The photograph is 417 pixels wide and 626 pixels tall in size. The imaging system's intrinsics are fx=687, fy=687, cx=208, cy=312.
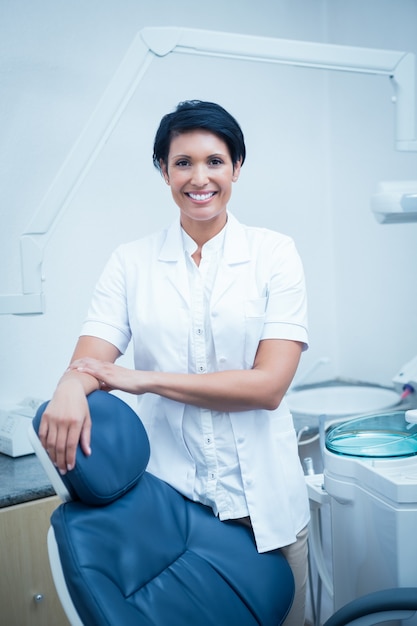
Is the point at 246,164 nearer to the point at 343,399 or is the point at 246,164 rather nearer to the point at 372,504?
the point at 343,399

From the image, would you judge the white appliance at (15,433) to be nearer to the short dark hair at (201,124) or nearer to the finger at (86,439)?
the finger at (86,439)

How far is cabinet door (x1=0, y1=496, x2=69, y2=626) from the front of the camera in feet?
5.65

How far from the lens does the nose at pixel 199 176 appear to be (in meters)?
1.39

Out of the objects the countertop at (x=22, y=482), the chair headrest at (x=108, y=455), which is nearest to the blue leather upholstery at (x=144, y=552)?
the chair headrest at (x=108, y=455)

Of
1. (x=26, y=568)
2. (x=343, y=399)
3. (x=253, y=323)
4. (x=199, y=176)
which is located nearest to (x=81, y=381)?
(x=253, y=323)

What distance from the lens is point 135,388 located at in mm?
1319

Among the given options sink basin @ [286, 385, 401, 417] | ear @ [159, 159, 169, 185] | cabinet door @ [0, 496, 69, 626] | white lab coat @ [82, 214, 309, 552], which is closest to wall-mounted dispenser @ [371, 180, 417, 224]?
white lab coat @ [82, 214, 309, 552]

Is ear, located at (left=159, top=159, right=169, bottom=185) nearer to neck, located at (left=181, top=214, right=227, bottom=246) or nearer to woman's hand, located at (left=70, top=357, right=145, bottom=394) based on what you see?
neck, located at (left=181, top=214, right=227, bottom=246)

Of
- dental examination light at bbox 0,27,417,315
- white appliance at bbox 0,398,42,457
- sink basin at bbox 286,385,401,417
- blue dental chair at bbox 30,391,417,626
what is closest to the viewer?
blue dental chair at bbox 30,391,417,626

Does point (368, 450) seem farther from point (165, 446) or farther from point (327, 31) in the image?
point (327, 31)

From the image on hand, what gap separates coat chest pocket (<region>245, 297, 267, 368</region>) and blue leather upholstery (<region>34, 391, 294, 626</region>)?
282 millimetres

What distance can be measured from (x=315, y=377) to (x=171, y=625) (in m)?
1.79

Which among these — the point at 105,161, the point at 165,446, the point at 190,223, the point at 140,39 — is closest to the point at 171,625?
the point at 165,446

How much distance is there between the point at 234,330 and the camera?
1.39m
